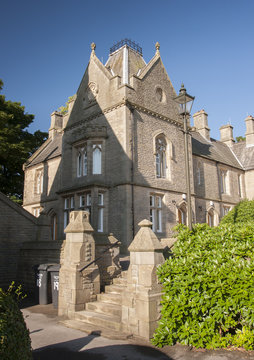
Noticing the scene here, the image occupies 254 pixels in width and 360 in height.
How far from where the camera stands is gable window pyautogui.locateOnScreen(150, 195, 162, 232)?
17984 millimetres

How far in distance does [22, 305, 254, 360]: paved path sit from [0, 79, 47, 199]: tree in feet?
75.6

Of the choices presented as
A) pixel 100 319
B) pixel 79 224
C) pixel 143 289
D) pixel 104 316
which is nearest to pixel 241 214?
pixel 79 224

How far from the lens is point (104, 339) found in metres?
6.59

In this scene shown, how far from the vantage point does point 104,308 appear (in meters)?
8.24

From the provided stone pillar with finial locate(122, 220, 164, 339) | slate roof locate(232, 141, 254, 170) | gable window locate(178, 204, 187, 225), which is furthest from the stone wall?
slate roof locate(232, 141, 254, 170)

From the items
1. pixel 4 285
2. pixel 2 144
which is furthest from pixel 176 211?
pixel 2 144

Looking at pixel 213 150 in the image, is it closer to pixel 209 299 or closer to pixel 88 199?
pixel 88 199

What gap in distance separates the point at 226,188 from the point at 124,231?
15.2 m

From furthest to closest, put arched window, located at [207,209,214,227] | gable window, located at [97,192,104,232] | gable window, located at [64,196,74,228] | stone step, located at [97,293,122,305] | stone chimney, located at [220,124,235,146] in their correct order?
1. stone chimney, located at [220,124,235,146]
2. arched window, located at [207,209,214,227]
3. gable window, located at [64,196,74,228]
4. gable window, located at [97,192,104,232]
5. stone step, located at [97,293,122,305]

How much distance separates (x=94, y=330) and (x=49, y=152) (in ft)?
72.4

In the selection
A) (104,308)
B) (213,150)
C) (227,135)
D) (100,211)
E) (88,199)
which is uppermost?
(227,135)

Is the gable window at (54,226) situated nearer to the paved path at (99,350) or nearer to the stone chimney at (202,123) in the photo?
the paved path at (99,350)

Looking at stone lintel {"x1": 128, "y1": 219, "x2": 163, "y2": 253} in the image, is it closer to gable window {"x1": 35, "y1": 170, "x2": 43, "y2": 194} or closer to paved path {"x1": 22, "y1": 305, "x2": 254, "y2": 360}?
paved path {"x1": 22, "y1": 305, "x2": 254, "y2": 360}

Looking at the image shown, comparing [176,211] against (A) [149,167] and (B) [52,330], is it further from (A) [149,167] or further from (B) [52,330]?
(B) [52,330]
